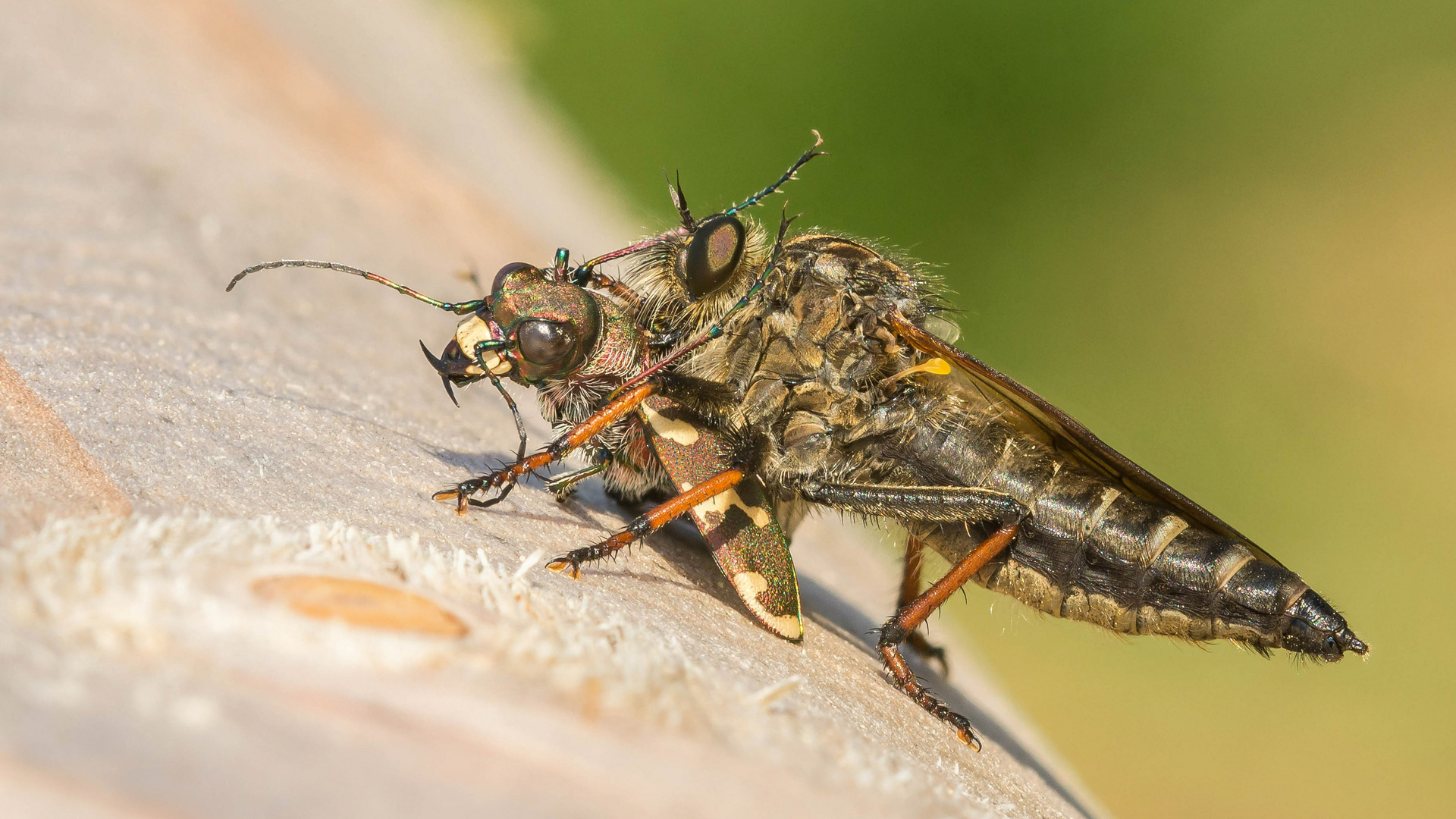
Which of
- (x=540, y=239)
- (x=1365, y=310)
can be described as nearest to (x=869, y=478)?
(x=540, y=239)

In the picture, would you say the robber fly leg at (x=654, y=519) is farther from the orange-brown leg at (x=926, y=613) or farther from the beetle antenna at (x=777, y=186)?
the beetle antenna at (x=777, y=186)

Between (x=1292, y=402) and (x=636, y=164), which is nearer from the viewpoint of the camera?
(x=1292, y=402)

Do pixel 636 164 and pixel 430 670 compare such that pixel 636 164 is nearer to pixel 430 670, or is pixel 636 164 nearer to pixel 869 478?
pixel 869 478

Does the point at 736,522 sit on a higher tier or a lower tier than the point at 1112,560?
lower

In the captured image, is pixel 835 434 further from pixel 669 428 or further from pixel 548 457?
pixel 548 457

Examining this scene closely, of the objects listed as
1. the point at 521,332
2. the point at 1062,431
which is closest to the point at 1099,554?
the point at 1062,431

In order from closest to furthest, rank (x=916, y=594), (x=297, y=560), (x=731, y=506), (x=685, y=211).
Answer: (x=297, y=560)
(x=731, y=506)
(x=685, y=211)
(x=916, y=594)

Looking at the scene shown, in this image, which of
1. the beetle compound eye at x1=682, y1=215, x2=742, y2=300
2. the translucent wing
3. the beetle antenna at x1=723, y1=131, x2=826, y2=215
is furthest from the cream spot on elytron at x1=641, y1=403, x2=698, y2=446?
the beetle antenna at x1=723, y1=131, x2=826, y2=215
